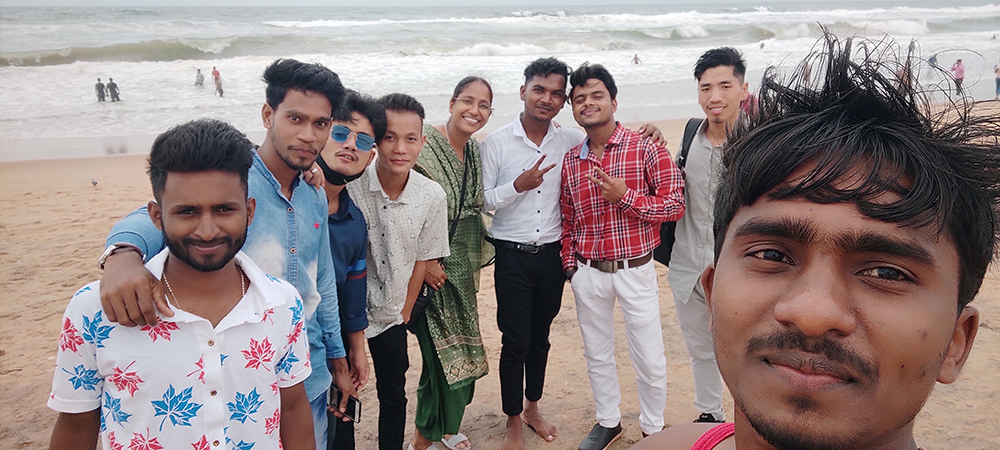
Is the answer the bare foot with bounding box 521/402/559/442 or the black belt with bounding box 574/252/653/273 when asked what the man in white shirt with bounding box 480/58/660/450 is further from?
the black belt with bounding box 574/252/653/273

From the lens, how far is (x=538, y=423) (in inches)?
153

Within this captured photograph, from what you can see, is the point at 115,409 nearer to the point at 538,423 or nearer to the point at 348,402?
the point at 348,402

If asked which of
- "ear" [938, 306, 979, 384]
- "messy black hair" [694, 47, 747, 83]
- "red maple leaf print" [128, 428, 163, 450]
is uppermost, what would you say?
"messy black hair" [694, 47, 747, 83]

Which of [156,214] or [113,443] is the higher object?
[156,214]

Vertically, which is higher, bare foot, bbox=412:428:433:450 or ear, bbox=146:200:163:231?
ear, bbox=146:200:163:231

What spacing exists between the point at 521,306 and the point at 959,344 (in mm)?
2683

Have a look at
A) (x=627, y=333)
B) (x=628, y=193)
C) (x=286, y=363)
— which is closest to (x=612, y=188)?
(x=628, y=193)

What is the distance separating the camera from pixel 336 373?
2785 mm

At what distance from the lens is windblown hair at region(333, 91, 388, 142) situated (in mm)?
2885

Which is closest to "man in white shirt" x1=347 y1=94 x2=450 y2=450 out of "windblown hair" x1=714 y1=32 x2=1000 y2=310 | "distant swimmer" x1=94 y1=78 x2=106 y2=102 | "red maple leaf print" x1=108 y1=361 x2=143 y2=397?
"red maple leaf print" x1=108 y1=361 x2=143 y2=397

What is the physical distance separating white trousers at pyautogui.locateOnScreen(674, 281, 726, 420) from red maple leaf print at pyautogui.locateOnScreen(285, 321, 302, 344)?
229 cm

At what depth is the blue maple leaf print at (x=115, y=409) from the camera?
1.74 meters

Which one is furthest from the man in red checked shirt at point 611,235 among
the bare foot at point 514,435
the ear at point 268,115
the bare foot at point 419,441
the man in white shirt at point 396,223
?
the ear at point 268,115

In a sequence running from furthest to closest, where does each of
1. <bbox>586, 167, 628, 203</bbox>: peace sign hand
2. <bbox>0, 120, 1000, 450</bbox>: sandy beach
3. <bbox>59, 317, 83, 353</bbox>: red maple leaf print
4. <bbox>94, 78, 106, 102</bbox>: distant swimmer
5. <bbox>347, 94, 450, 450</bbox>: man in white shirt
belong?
<bbox>94, 78, 106, 102</bbox>: distant swimmer → <bbox>0, 120, 1000, 450</bbox>: sandy beach → <bbox>586, 167, 628, 203</bbox>: peace sign hand → <bbox>347, 94, 450, 450</bbox>: man in white shirt → <bbox>59, 317, 83, 353</bbox>: red maple leaf print
